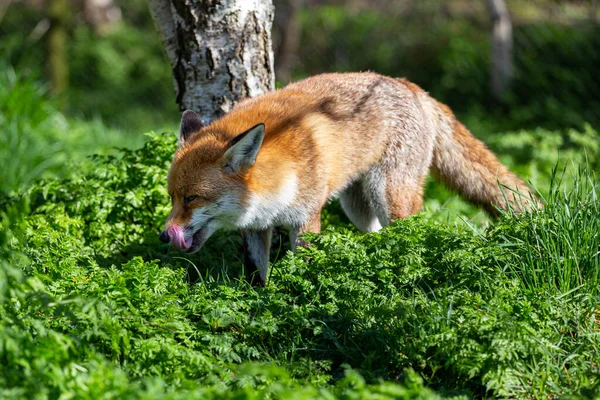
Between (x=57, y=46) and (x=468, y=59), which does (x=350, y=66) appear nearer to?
(x=468, y=59)

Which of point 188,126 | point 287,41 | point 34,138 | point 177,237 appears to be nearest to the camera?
point 177,237

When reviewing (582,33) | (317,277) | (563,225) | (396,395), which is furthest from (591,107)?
(396,395)

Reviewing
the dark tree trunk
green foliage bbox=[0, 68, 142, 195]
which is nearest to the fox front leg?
green foliage bbox=[0, 68, 142, 195]

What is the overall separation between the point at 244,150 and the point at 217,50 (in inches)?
50.5

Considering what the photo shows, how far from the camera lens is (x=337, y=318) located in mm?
3738

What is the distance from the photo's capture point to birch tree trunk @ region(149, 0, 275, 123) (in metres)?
5.17

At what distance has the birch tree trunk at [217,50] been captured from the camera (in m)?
5.17

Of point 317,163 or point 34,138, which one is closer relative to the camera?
point 317,163

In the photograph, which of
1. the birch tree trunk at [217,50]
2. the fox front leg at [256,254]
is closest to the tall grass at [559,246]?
the fox front leg at [256,254]

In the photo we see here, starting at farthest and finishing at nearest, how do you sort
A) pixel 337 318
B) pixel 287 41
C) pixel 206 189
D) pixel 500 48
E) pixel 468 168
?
pixel 287 41 < pixel 500 48 < pixel 468 168 < pixel 206 189 < pixel 337 318

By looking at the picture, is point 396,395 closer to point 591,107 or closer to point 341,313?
point 341,313

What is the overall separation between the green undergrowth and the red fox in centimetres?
43

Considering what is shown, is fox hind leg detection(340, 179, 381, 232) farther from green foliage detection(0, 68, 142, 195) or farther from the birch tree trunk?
green foliage detection(0, 68, 142, 195)

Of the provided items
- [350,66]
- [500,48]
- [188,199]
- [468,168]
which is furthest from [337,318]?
[350,66]
